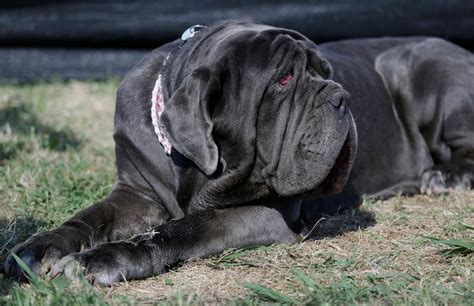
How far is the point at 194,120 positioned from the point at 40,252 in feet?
2.52

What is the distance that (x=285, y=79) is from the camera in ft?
11.3

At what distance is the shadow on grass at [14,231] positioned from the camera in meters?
3.52

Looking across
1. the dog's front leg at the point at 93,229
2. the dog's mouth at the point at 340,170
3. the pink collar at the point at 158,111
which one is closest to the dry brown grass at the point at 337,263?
the dog's mouth at the point at 340,170

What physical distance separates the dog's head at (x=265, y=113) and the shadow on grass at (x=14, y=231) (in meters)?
0.84

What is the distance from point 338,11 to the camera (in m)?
6.65

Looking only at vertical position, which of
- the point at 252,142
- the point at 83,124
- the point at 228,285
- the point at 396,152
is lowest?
the point at 83,124

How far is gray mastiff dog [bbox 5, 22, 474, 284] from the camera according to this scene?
10.6 feet

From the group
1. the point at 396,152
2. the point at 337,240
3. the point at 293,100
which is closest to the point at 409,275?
→ the point at 337,240

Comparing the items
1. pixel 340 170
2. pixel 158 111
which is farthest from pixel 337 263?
pixel 158 111

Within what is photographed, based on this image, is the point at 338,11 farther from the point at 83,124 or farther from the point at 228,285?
the point at 228,285

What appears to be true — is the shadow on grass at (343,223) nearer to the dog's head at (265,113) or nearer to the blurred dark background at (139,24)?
the dog's head at (265,113)

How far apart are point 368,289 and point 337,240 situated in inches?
30.1

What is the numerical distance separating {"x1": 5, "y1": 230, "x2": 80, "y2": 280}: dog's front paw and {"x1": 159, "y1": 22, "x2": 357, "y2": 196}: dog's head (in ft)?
1.91

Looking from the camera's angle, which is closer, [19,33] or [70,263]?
[70,263]
